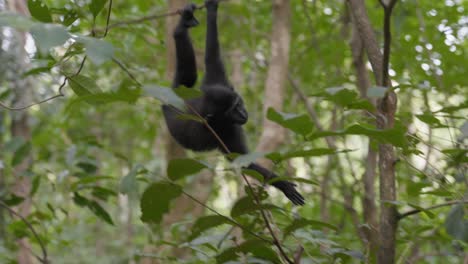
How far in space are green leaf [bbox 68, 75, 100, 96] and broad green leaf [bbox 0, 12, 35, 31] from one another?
66 centimetres

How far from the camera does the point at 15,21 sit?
1040 millimetres

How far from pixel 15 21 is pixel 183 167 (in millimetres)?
626

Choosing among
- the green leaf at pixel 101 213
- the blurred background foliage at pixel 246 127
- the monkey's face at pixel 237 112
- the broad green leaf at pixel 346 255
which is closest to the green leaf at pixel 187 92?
the blurred background foliage at pixel 246 127

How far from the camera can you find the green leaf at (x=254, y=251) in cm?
182

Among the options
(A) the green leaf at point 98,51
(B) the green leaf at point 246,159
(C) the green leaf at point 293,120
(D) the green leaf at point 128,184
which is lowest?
(D) the green leaf at point 128,184

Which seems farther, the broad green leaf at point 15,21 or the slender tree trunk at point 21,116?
the slender tree trunk at point 21,116

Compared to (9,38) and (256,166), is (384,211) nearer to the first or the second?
(256,166)

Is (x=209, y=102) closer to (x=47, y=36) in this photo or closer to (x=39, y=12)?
(x=39, y=12)

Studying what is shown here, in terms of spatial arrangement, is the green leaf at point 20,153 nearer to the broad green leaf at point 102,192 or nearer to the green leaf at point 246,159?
the broad green leaf at point 102,192

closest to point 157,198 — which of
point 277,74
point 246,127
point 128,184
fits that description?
point 128,184

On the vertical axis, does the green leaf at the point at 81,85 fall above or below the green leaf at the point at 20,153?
above

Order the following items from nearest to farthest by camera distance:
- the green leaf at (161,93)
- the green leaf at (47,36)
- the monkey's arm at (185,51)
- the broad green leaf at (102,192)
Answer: the green leaf at (47,36), the green leaf at (161,93), the broad green leaf at (102,192), the monkey's arm at (185,51)

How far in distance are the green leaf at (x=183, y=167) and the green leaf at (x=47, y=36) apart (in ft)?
1.79

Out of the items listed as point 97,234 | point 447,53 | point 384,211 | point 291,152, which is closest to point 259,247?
point 384,211
